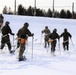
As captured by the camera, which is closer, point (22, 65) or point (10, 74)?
point (10, 74)

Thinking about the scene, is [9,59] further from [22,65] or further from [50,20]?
[50,20]

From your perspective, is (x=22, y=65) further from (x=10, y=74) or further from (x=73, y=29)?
(x=73, y=29)

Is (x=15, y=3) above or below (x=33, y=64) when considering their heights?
above

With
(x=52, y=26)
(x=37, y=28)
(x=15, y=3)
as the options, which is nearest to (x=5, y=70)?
(x=37, y=28)

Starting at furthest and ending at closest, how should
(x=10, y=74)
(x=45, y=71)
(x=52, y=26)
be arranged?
1. (x=52, y=26)
2. (x=45, y=71)
3. (x=10, y=74)

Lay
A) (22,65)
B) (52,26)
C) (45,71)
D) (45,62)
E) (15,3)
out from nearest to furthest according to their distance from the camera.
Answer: (45,71) < (22,65) < (45,62) < (52,26) < (15,3)

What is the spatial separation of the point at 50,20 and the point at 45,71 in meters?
28.9

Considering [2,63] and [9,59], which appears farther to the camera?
[9,59]

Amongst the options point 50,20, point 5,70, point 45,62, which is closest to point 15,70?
point 5,70

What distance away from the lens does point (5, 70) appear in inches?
470

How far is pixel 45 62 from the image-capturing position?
14617mm

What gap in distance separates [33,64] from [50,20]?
2707 cm

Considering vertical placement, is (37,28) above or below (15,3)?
below

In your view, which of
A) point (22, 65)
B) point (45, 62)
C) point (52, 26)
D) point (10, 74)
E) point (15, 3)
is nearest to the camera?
point (10, 74)
